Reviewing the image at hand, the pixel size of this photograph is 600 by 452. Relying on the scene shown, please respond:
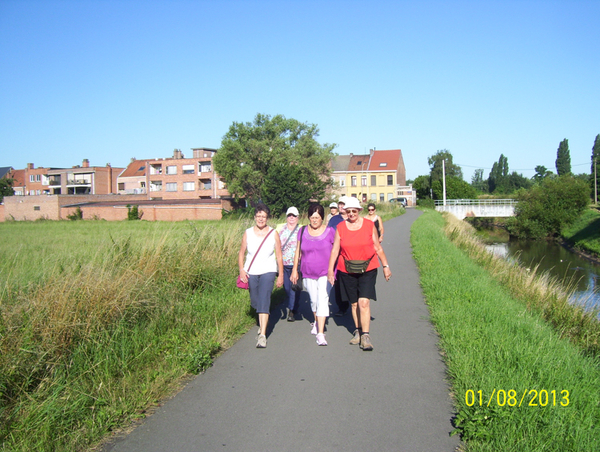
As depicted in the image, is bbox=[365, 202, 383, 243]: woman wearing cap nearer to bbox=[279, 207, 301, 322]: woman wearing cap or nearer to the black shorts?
bbox=[279, 207, 301, 322]: woman wearing cap

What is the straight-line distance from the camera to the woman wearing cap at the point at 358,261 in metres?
6.21

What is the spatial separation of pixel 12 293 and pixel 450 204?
68580mm

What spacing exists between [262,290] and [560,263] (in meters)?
26.8

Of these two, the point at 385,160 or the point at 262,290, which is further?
the point at 385,160

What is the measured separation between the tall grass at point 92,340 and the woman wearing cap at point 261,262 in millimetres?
745

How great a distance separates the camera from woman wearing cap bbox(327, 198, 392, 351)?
245 inches

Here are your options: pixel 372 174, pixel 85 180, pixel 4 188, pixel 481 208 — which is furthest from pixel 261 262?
pixel 85 180

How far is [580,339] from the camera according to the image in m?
8.28

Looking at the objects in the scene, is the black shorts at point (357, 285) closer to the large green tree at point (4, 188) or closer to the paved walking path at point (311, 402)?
the paved walking path at point (311, 402)

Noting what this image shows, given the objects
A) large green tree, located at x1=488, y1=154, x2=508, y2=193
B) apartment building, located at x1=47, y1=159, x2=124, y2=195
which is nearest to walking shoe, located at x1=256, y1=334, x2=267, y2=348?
apartment building, located at x1=47, y1=159, x2=124, y2=195

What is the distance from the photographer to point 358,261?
244 inches

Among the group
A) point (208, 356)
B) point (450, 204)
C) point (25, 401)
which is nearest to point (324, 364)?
point (208, 356)

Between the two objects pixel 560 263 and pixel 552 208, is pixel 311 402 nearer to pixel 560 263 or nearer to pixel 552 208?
pixel 560 263

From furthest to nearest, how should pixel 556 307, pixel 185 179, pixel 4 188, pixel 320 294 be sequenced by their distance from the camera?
pixel 4 188 → pixel 185 179 → pixel 556 307 → pixel 320 294
